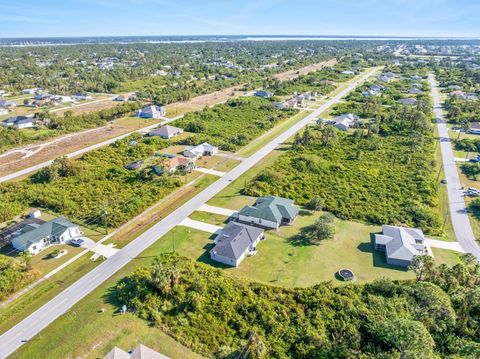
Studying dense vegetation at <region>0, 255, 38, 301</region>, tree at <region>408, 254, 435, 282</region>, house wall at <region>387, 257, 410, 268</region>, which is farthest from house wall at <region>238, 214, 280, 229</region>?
dense vegetation at <region>0, 255, 38, 301</region>

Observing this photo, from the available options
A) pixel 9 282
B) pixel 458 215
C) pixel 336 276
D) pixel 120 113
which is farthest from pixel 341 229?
pixel 120 113

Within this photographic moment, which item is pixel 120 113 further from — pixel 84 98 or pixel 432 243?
pixel 432 243

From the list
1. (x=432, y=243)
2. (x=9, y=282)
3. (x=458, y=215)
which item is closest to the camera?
(x=9, y=282)

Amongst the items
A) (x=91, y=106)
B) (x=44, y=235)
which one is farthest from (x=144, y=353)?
(x=91, y=106)

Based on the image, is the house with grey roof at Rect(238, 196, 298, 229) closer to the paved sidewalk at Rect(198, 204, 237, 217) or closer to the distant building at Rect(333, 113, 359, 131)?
the paved sidewalk at Rect(198, 204, 237, 217)

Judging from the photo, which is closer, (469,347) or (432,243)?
(469,347)

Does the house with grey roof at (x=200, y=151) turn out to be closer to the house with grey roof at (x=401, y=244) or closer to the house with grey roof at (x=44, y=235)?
the house with grey roof at (x=44, y=235)

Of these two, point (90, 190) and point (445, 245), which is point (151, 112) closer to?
point (90, 190)
